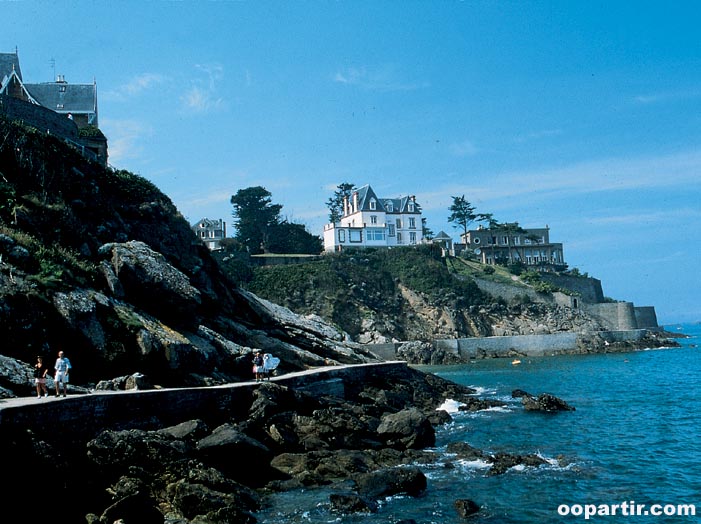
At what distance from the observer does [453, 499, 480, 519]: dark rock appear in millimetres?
15727

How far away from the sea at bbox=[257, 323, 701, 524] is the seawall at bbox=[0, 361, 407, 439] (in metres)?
5.39

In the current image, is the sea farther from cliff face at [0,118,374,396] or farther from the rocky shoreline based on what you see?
cliff face at [0,118,374,396]

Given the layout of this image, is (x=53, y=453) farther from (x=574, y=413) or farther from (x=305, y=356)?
(x=574, y=413)

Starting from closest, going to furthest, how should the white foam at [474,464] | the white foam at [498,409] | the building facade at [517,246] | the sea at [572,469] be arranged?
the sea at [572,469] → the white foam at [474,464] → the white foam at [498,409] → the building facade at [517,246]

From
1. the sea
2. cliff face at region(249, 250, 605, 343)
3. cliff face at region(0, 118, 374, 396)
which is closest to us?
the sea

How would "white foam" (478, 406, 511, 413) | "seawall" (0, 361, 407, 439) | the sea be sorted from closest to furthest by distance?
"seawall" (0, 361, 407, 439) → the sea → "white foam" (478, 406, 511, 413)

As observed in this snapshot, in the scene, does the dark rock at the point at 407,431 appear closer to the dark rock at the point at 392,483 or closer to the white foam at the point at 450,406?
the dark rock at the point at 392,483

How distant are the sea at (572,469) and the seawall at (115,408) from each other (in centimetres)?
539

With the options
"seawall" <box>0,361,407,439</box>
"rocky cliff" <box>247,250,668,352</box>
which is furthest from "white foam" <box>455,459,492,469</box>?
"rocky cliff" <box>247,250,668,352</box>

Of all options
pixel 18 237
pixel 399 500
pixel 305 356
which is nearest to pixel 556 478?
pixel 399 500

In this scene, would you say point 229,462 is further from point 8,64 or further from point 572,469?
point 8,64

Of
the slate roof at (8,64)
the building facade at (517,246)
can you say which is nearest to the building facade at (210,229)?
the building facade at (517,246)

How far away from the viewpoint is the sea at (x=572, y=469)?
15.9 meters

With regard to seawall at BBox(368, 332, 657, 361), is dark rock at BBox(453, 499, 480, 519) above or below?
below
